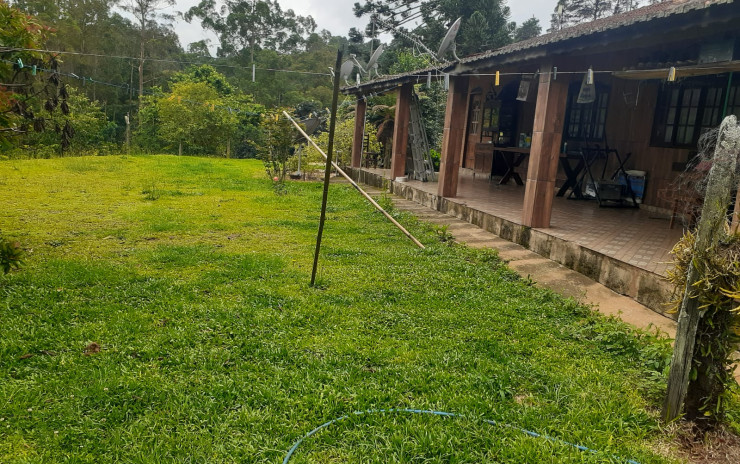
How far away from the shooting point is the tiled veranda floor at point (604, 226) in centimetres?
536

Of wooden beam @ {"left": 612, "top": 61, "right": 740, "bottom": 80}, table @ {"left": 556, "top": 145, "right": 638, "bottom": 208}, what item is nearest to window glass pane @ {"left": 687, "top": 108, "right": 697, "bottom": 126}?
table @ {"left": 556, "top": 145, "right": 638, "bottom": 208}

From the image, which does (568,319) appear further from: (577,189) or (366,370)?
(577,189)

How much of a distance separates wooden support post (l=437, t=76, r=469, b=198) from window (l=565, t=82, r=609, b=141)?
8.08 feet

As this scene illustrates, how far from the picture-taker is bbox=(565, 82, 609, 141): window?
973 centimetres

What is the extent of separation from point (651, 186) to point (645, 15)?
4.47 metres

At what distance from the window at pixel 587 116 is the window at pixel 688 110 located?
4.28 feet

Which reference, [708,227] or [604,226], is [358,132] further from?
[708,227]

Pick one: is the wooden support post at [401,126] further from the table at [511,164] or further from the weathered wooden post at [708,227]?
the weathered wooden post at [708,227]

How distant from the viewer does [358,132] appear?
16.3 metres

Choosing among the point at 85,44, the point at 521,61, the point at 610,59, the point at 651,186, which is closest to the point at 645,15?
the point at 610,59

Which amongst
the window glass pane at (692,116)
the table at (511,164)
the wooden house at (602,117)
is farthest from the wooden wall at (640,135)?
the table at (511,164)

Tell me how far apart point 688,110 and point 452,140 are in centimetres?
396

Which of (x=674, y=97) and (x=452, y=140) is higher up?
(x=674, y=97)

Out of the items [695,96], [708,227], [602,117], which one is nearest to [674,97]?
[695,96]
